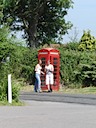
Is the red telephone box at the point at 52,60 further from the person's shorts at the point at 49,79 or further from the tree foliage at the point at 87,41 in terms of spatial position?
the tree foliage at the point at 87,41

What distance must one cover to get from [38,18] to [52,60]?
67.8ft

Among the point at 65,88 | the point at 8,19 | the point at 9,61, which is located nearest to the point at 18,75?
the point at 65,88

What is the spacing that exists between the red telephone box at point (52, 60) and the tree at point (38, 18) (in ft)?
53.9

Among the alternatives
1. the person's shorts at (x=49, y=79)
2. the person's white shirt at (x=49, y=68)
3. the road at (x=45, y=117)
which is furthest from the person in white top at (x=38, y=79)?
the road at (x=45, y=117)

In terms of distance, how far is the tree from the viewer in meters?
46.9

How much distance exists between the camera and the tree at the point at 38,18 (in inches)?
1848

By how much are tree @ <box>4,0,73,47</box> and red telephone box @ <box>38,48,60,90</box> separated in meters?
16.4

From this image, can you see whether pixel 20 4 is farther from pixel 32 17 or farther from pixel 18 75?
pixel 18 75

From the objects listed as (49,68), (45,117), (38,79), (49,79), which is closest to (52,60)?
(49,68)

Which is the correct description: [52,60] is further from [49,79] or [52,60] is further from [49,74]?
[49,79]

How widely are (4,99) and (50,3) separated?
30819mm

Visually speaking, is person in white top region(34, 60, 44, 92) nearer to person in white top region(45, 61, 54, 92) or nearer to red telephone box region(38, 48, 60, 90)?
person in white top region(45, 61, 54, 92)

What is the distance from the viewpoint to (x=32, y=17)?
156 ft

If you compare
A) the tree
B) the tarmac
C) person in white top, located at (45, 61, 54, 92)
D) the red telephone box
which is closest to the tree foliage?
the tree
